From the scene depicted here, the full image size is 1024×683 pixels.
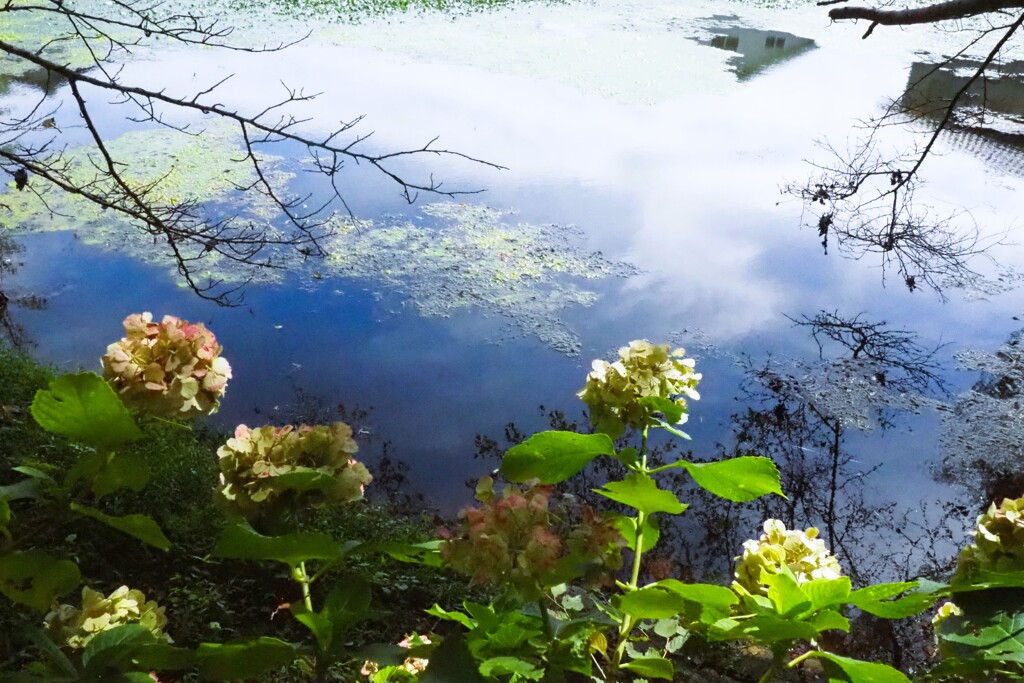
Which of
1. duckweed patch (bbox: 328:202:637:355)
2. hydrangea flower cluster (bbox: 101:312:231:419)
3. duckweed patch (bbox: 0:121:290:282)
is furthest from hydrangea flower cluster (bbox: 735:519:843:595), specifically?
duckweed patch (bbox: 0:121:290:282)

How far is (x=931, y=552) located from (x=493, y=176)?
3086mm

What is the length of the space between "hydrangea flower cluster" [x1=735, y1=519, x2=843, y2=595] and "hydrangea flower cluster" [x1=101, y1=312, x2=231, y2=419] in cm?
61

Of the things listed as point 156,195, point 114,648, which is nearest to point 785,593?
point 114,648

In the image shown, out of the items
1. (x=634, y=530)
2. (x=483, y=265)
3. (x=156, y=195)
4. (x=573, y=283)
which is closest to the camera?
(x=634, y=530)

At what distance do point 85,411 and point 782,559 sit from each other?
2.38 ft

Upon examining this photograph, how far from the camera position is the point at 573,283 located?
139 inches

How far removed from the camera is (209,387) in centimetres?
70

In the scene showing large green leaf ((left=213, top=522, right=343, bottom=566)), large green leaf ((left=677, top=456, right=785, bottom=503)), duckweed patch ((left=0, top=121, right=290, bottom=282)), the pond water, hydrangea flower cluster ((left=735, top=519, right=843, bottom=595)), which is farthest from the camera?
duckweed patch ((left=0, top=121, right=290, bottom=282))

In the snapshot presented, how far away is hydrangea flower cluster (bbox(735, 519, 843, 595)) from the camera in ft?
2.92

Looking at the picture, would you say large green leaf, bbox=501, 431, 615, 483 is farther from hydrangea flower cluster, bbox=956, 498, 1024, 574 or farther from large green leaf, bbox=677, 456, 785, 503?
hydrangea flower cluster, bbox=956, 498, 1024, 574

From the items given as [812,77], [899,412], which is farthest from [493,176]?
[812,77]

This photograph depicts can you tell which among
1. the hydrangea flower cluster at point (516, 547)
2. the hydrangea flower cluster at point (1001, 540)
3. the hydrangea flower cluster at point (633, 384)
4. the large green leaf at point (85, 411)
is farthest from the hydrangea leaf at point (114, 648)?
the hydrangea flower cluster at point (1001, 540)

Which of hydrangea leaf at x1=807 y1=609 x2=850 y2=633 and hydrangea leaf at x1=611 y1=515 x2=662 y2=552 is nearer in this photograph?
hydrangea leaf at x1=807 y1=609 x2=850 y2=633

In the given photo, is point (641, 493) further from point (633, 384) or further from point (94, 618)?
point (94, 618)
